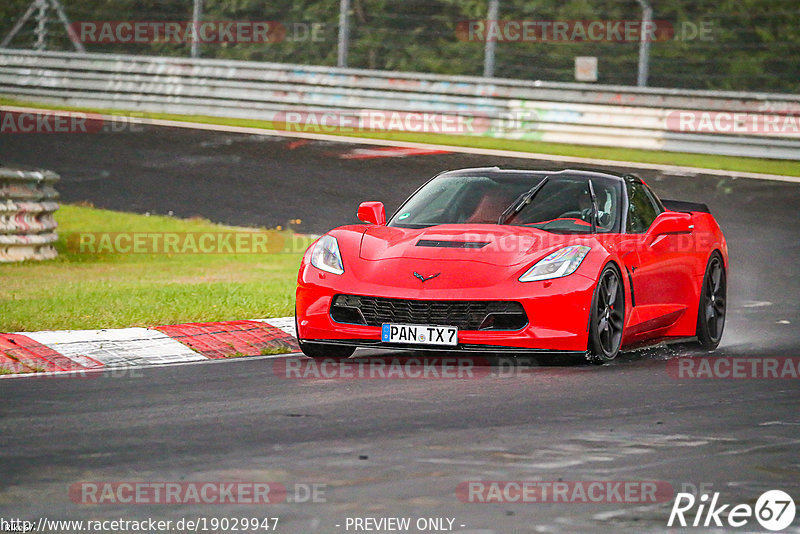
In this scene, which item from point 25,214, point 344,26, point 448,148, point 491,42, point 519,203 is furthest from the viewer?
point 344,26

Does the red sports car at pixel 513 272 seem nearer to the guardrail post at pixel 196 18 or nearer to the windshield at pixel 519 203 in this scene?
the windshield at pixel 519 203

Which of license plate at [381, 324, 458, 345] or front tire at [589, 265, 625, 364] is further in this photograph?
front tire at [589, 265, 625, 364]

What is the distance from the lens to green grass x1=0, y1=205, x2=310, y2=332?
37.7 feet

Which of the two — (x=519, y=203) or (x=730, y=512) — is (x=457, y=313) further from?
(x=730, y=512)

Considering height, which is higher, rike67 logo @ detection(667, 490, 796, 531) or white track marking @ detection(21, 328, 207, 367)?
rike67 logo @ detection(667, 490, 796, 531)

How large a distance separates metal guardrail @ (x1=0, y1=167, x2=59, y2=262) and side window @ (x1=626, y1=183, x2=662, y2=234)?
280 inches

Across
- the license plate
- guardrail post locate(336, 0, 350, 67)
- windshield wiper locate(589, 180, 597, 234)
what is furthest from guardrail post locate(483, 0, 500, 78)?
the license plate

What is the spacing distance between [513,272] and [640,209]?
6.41 feet

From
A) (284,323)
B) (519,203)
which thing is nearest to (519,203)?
(519,203)

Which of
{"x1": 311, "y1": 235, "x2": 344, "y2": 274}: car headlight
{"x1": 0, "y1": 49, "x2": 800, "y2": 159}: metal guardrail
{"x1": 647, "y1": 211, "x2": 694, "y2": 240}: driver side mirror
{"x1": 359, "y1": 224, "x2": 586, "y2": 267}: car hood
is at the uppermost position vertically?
{"x1": 0, "y1": 49, "x2": 800, "y2": 159}: metal guardrail

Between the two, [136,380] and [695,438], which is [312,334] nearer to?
[136,380]

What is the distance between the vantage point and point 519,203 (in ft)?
35.1

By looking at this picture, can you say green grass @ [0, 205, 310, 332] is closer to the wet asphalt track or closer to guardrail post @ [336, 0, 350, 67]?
the wet asphalt track

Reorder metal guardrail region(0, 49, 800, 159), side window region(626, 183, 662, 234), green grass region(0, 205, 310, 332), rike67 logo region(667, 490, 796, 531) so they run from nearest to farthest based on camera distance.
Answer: rike67 logo region(667, 490, 796, 531)
side window region(626, 183, 662, 234)
green grass region(0, 205, 310, 332)
metal guardrail region(0, 49, 800, 159)
